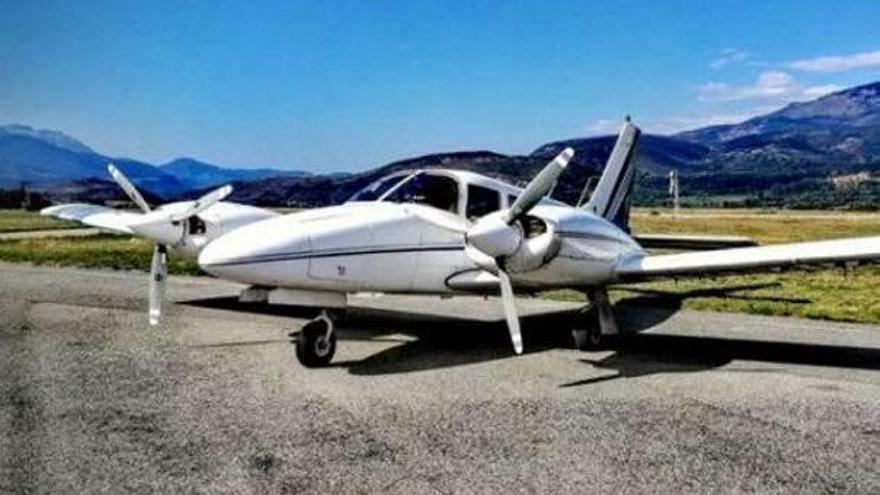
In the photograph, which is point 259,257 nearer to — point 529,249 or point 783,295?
point 529,249

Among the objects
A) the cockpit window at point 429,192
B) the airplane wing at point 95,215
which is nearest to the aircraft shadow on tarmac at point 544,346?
the cockpit window at point 429,192

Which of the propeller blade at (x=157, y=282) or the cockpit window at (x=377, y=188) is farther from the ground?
the cockpit window at (x=377, y=188)

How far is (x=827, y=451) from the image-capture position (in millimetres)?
8891

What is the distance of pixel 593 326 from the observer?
Result: 1507 centimetres

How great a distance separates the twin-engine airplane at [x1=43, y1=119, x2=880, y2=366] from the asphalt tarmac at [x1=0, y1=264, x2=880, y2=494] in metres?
1.19

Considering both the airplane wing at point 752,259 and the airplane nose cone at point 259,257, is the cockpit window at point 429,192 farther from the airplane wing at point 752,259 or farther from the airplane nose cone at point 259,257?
the airplane wing at point 752,259

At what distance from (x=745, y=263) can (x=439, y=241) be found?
5481mm

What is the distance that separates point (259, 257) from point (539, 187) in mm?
4616

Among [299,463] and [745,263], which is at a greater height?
[745,263]

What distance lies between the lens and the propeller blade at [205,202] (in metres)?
16.0

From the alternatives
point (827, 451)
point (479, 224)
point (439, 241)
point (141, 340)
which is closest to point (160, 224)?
point (141, 340)

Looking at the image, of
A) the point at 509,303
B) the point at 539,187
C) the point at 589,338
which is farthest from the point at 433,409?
the point at 589,338

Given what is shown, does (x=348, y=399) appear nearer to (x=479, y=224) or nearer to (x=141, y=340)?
(x=479, y=224)

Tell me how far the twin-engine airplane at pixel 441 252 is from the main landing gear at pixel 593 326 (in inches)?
0.8
